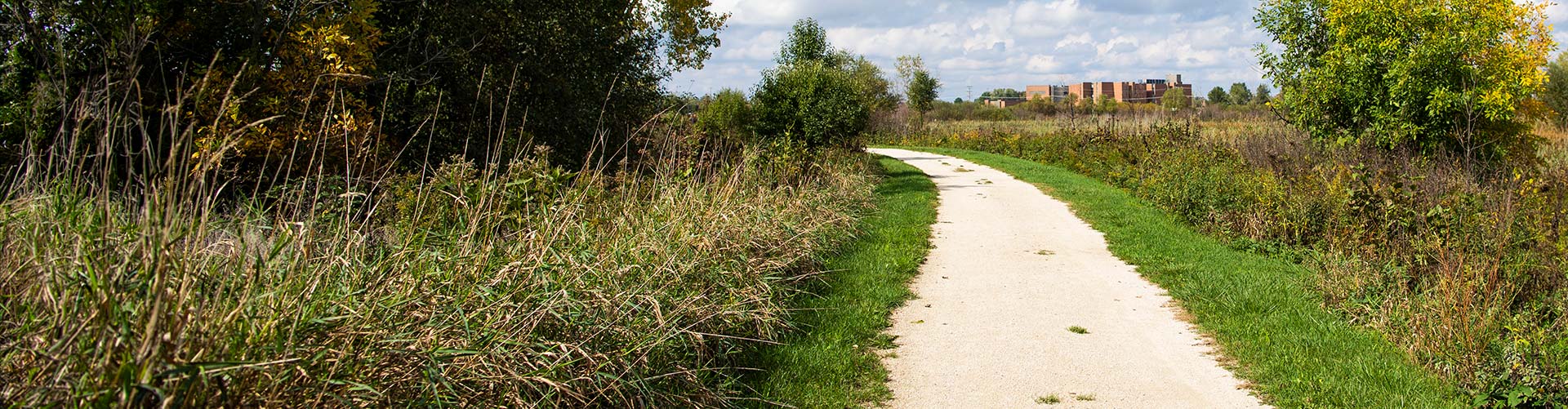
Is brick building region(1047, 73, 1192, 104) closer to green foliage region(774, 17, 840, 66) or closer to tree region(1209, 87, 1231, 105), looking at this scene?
tree region(1209, 87, 1231, 105)

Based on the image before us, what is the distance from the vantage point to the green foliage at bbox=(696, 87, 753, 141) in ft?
66.3

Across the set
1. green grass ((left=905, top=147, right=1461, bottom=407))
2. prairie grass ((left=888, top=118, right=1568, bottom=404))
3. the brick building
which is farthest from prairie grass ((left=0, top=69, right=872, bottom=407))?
the brick building

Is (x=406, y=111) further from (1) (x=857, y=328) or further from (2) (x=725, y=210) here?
(1) (x=857, y=328)

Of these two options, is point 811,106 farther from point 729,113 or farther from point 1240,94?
point 1240,94

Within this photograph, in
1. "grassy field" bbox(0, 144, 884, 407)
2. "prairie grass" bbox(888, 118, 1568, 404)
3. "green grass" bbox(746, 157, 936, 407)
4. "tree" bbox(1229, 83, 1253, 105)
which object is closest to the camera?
"grassy field" bbox(0, 144, 884, 407)

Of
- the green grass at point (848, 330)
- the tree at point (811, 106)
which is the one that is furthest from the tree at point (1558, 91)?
the green grass at point (848, 330)

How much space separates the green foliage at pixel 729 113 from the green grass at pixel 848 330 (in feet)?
30.0

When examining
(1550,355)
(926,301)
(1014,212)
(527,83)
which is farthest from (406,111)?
(1550,355)

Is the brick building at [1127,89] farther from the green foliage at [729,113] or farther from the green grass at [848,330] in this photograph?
the green grass at [848,330]

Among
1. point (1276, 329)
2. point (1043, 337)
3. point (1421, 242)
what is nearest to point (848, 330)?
point (1043, 337)

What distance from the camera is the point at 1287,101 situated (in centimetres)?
1445

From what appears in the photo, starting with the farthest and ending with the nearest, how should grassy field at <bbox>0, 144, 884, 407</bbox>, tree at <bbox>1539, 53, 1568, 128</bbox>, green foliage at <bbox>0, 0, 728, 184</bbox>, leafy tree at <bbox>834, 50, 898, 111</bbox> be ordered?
leafy tree at <bbox>834, 50, 898, 111</bbox>, tree at <bbox>1539, 53, 1568, 128</bbox>, green foliage at <bbox>0, 0, 728, 184</bbox>, grassy field at <bbox>0, 144, 884, 407</bbox>

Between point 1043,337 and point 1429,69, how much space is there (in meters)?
9.48

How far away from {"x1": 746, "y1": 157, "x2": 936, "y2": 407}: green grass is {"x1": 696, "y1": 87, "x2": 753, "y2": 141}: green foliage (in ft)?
30.0
